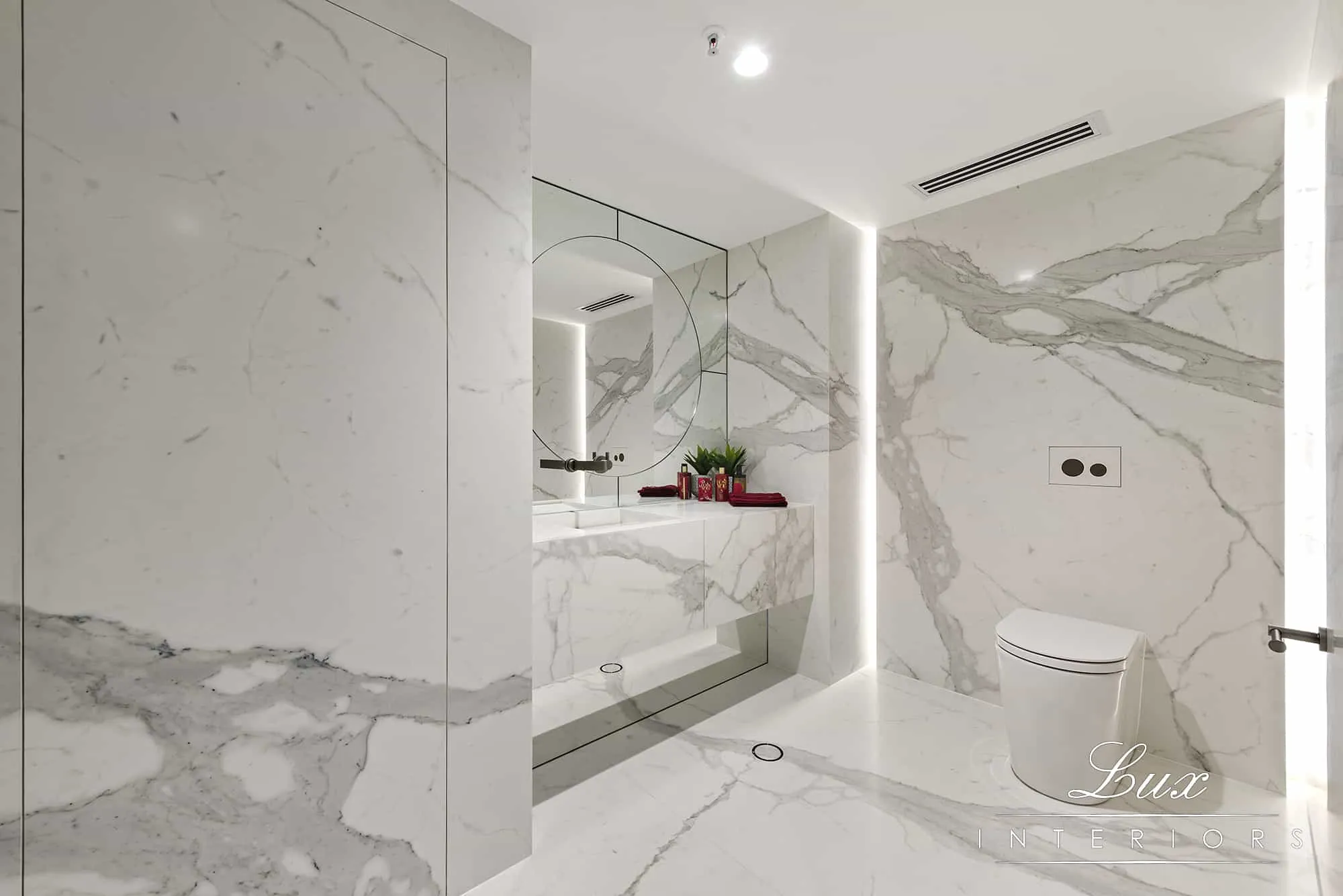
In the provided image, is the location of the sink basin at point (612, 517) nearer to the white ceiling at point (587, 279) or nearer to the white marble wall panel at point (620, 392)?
the white marble wall panel at point (620, 392)

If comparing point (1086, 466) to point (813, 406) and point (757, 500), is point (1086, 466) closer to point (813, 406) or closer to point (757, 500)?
point (813, 406)

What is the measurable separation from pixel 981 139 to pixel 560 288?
1628 millimetres

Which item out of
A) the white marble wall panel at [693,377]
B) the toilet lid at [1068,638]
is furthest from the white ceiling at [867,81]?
the toilet lid at [1068,638]

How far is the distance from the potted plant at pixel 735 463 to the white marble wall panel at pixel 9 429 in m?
2.36

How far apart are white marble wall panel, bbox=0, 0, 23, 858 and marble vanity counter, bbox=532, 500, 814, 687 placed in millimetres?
954

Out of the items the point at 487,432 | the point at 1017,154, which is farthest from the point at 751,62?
the point at 487,432

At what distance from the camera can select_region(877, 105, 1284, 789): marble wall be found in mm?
1857

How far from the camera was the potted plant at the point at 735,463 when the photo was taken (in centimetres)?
289

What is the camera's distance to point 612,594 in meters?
1.85

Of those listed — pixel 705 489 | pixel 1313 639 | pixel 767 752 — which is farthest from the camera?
pixel 705 489

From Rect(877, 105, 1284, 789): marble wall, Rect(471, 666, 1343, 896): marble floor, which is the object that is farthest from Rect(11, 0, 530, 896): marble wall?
Rect(877, 105, 1284, 789): marble wall

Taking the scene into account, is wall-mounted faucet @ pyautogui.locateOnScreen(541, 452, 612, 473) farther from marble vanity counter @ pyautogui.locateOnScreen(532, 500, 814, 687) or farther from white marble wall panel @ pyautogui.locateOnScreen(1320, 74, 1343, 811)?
white marble wall panel @ pyautogui.locateOnScreen(1320, 74, 1343, 811)

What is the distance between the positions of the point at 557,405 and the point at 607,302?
54 centimetres

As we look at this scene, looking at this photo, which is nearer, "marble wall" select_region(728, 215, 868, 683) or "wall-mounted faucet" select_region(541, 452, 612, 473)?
"wall-mounted faucet" select_region(541, 452, 612, 473)
